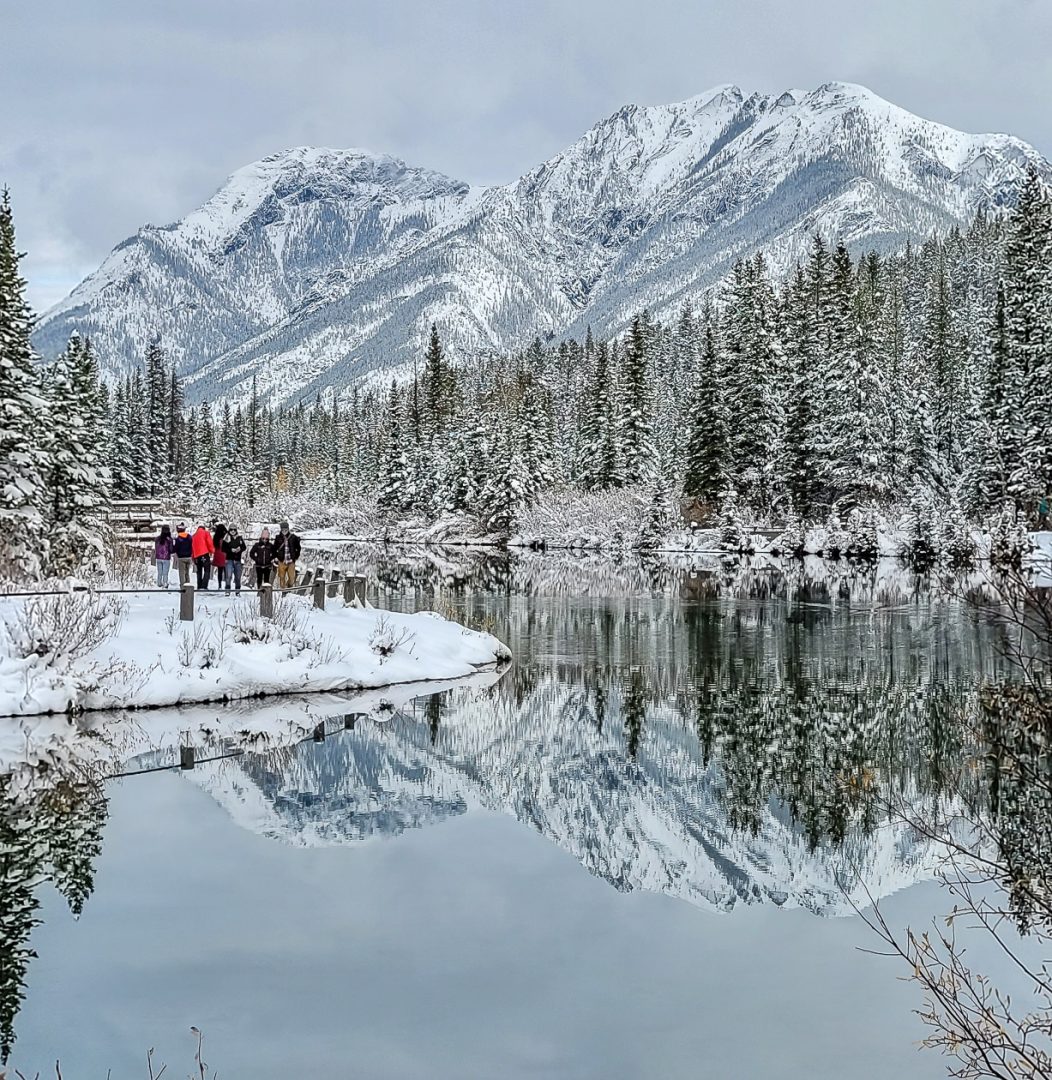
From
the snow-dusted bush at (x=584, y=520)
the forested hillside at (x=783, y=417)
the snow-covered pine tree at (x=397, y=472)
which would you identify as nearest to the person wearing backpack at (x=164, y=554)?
the forested hillside at (x=783, y=417)

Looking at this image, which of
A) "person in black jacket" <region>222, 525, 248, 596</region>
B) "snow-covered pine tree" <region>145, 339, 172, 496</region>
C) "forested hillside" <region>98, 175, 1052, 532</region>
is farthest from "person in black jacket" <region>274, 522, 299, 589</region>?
"snow-covered pine tree" <region>145, 339, 172, 496</region>

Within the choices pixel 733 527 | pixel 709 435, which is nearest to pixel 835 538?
pixel 733 527

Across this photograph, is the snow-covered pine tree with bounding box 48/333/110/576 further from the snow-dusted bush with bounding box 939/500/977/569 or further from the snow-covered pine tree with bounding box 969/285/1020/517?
the snow-covered pine tree with bounding box 969/285/1020/517

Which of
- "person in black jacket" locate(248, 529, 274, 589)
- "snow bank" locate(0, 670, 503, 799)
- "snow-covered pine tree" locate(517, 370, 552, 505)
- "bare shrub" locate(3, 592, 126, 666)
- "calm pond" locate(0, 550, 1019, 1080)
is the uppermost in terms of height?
"snow-covered pine tree" locate(517, 370, 552, 505)

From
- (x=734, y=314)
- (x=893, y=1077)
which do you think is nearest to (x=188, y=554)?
(x=893, y=1077)

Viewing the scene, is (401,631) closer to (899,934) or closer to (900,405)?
(899,934)

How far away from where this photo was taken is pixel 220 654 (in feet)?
64.7

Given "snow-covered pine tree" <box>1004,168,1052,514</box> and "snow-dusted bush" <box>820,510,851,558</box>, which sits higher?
"snow-covered pine tree" <box>1004,168,1052,514</box>

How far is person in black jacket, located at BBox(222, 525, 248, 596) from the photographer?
2770 centimetres

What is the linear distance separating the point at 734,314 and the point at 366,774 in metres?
55.5

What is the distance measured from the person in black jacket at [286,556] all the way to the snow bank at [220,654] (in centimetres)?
327

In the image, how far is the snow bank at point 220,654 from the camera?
57.6 feet

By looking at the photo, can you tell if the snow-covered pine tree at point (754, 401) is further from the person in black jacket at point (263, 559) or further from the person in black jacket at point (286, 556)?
the person in black jacket at point (263, 559)

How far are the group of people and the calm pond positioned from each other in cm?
919
